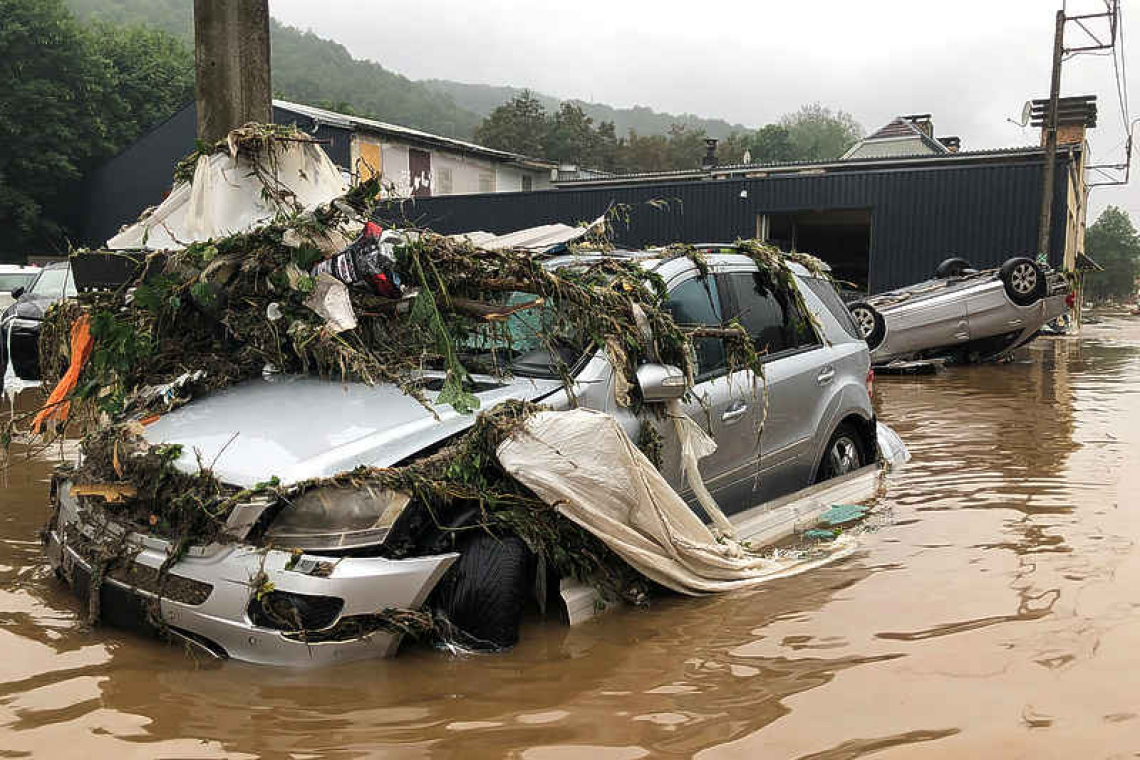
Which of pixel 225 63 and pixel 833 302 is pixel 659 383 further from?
pixel 225 63

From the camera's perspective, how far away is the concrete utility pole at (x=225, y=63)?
22.2 feet

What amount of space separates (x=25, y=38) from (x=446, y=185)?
60.9 ft

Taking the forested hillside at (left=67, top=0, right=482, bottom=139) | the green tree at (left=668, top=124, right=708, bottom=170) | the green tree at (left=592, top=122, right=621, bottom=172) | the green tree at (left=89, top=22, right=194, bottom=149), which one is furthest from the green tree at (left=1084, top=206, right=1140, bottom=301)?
the green tree at (left=89, top=22, right=194, bottom=149)

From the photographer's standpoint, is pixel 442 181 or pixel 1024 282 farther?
pixel 442 181

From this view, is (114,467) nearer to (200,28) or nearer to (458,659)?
(458,659)

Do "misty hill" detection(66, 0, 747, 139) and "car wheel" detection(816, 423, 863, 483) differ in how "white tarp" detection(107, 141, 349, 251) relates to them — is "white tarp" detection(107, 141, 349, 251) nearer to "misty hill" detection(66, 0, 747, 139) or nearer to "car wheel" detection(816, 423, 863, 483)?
"car wheel" detection(816, 423, 863, 483)

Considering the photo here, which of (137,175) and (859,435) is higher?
(137,175)

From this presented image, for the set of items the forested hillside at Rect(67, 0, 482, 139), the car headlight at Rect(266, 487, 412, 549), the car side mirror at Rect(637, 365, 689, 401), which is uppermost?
the forested hillside at Rect(67, 0, 482, 139)

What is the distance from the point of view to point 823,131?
416 ft

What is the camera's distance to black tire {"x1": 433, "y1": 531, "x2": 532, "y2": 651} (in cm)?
335

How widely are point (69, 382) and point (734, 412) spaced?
3266 mm

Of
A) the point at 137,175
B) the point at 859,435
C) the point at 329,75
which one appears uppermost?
the point at 329,75

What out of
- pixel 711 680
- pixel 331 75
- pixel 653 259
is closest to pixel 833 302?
pixel 653 259

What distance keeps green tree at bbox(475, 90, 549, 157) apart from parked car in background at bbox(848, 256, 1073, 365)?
57273 mm
